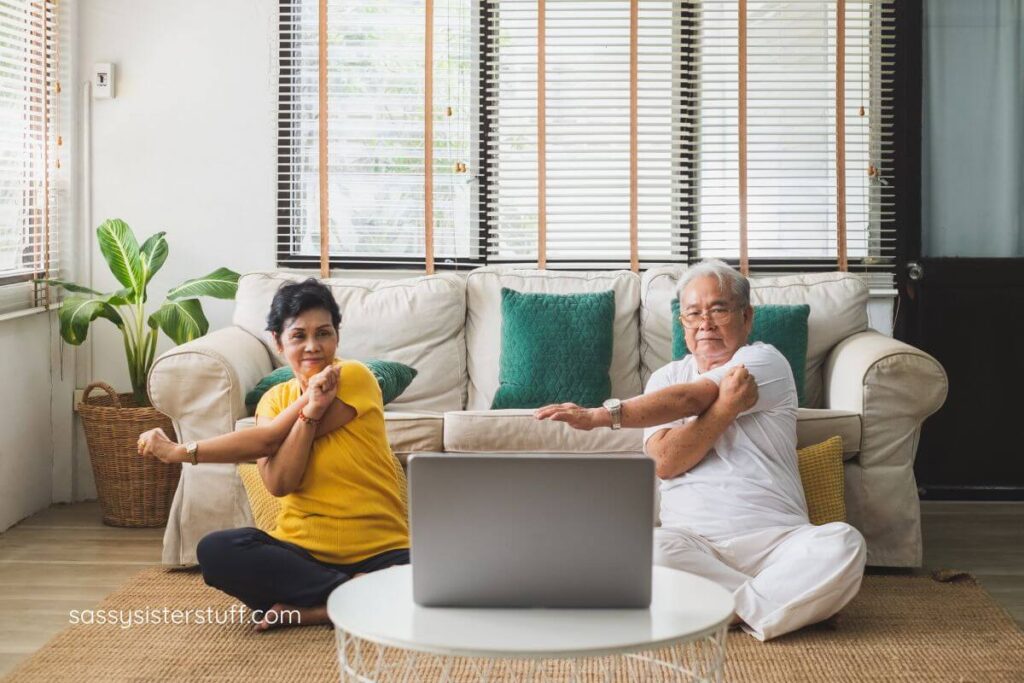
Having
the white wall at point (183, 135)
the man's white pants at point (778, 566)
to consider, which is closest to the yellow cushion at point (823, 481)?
the man's white pants at point (778, 566)

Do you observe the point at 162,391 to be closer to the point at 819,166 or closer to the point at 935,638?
the point at 935,638

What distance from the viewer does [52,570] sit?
357 cm

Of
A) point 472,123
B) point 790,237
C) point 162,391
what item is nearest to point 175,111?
point 472,123

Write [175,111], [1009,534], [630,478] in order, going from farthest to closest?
1. [175,111]
2. [1009,534]
3. [630,478]

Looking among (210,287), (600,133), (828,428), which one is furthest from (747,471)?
(210,287)

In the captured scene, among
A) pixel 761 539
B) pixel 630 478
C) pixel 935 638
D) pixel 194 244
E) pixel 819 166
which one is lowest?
pixel 935 638

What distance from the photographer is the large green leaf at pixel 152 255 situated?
421cm

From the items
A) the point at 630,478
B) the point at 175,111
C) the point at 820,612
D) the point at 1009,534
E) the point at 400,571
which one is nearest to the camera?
the point at 630,478

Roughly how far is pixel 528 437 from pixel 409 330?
30.0 inches

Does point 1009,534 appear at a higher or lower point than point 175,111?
lower

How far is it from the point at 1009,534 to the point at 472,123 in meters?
2.45

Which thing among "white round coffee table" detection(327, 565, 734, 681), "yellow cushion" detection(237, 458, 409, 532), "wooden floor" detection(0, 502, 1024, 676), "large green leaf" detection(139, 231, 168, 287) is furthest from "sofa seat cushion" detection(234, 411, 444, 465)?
"white round coffee table" detection(327, 565, 734, 681)

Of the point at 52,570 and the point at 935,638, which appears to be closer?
the point at 935,638

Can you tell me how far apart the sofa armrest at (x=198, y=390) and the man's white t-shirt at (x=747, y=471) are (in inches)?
50.9
